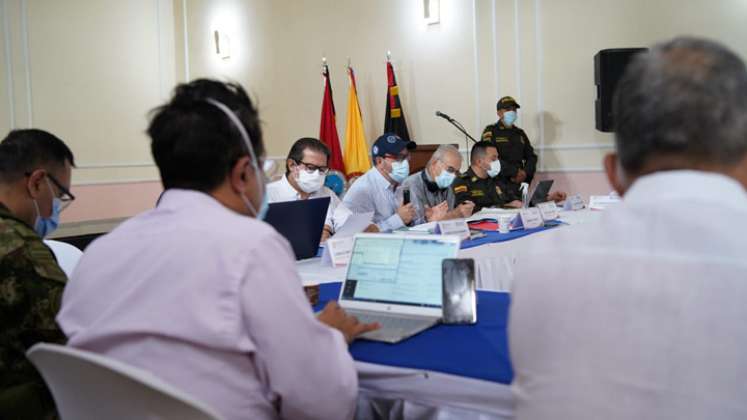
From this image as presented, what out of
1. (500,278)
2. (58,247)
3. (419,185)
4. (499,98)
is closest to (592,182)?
(499,98)

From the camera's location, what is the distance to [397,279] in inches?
64.7

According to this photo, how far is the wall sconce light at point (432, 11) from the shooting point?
6.68 m

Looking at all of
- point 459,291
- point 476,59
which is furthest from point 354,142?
point 459,291

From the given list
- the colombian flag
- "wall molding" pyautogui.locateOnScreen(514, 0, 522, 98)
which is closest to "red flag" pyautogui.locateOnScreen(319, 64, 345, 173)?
the colombian flag

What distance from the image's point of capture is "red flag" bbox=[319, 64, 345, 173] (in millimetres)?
6801

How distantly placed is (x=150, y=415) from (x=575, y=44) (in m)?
6.13

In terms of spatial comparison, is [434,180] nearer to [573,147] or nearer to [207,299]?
[573,147]

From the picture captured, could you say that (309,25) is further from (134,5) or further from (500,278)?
(500,278)

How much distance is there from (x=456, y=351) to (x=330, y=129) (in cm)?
573

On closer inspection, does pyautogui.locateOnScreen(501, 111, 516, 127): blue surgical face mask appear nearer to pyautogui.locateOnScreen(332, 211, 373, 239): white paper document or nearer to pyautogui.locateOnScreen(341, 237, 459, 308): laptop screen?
pyautogui.locateOnScreen(332, 211, 373, 239): white paper document

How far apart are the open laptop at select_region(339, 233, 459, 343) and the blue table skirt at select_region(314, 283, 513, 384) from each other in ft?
0.30

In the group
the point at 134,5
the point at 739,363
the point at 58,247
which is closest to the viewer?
the point at 739,363

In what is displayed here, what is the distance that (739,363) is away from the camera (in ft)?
2.60

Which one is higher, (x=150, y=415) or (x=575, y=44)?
(x=575, y=44)
